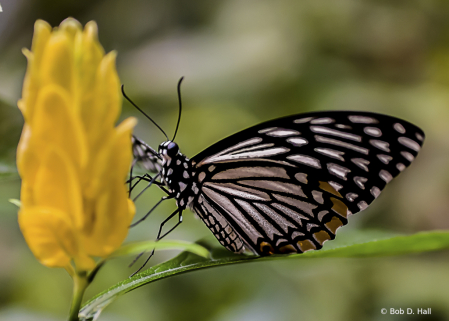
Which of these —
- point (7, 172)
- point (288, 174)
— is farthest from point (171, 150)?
point (7, 172)

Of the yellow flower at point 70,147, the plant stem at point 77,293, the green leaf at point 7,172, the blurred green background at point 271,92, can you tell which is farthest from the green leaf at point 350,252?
the blurred green background at point 271,92

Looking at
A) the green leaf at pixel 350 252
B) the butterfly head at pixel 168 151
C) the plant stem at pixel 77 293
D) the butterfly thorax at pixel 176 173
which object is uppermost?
the butterfly head at pixel 168 151

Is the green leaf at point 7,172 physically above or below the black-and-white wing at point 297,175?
above

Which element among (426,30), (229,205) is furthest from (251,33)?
(229,205)

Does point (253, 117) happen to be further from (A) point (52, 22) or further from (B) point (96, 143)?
(B) point (96, 143)

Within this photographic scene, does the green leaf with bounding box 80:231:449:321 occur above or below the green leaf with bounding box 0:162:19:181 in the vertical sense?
below

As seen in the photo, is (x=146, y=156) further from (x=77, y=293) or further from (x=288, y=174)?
(x=77, y=293)

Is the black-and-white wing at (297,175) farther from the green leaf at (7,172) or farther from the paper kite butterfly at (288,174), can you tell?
the green leaf at (7,172)

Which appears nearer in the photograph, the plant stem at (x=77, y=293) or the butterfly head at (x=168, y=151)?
the plant stem at (x=77, y=293)

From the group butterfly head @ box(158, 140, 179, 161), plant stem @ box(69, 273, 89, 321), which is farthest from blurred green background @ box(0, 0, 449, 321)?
plant stem @ box(69, 273, 89, 321)

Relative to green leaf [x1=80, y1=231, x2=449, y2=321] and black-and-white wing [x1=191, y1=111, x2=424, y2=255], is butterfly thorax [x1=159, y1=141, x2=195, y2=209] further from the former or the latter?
green leaf [x1=80, y1=231, x2=449, y2=321]
